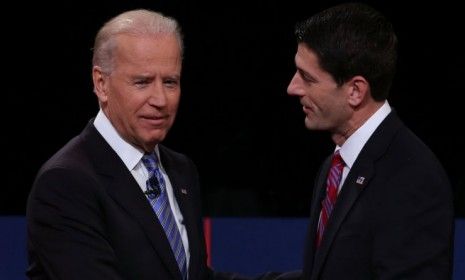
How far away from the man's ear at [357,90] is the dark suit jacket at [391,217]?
7 cm

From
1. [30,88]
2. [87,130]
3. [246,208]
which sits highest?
[87,130]

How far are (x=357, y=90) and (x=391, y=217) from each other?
0.99ft

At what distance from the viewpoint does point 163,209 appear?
213 cm

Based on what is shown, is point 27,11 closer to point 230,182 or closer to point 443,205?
point 230,182

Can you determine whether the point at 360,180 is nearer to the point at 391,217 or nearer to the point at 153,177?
the point at 391,217

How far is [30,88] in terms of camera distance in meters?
3.90

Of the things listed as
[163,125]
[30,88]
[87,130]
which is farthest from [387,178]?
[30,88]

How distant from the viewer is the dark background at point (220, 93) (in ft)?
12.6

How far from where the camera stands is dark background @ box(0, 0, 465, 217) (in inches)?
151

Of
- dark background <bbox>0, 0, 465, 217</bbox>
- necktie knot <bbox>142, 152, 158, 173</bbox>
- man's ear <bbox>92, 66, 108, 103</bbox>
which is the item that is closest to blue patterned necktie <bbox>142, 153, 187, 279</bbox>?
necktie knot <bbox>142, 152, 158, 173</bbox>

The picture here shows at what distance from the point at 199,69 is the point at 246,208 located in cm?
55

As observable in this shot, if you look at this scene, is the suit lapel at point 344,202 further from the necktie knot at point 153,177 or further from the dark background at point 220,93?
the dark background at point 220,93

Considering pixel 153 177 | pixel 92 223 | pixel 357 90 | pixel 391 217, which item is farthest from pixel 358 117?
pixel 92 223

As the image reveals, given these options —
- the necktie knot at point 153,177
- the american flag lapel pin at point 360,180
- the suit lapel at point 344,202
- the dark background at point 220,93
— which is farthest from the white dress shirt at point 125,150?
the dark background at point 220,93
